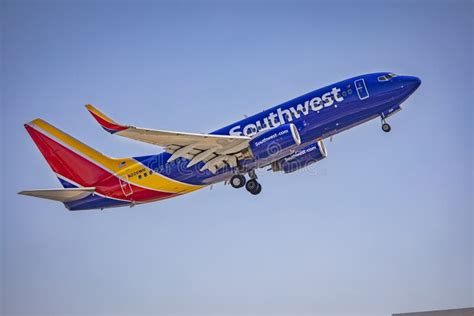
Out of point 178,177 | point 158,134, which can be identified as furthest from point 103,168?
point 158,134

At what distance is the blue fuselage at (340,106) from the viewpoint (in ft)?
132

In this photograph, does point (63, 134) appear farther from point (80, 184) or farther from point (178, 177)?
point (178, 177)

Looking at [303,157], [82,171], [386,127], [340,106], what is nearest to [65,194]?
[82,171]

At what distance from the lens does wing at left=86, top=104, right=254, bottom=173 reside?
122ft

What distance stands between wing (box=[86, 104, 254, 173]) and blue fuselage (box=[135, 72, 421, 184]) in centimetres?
120

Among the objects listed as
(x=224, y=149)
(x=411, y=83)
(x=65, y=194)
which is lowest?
(x=65, y=194)

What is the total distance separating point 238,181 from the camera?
140 feet

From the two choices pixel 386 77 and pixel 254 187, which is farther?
pixel 254 187

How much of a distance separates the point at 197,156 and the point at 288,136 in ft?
17.6

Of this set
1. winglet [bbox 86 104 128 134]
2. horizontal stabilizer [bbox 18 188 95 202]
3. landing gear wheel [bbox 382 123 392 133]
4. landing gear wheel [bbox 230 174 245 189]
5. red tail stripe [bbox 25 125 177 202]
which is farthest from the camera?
red tail stripe [bbox 25 125 177 202]

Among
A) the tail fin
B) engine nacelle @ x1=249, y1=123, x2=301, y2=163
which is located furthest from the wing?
the tail fin

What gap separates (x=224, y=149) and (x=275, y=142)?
10.2ft

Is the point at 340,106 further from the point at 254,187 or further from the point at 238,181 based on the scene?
the point at 254,187

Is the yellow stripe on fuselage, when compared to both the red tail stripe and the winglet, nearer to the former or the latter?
the red tail stripe
